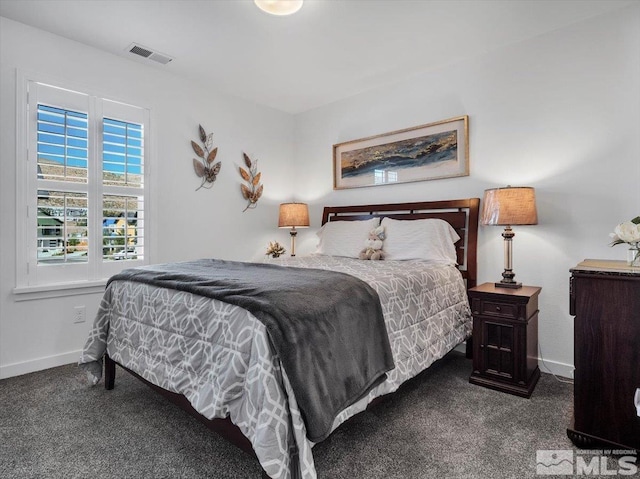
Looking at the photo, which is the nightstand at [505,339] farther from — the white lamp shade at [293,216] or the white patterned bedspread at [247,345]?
the white lamp shade at [293,216]

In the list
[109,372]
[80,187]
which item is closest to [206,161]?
[80,187]

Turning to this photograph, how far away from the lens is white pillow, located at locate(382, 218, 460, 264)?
9.55 feet

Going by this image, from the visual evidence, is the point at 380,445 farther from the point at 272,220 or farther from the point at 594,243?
the point at 272,220

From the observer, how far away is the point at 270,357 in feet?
4.19

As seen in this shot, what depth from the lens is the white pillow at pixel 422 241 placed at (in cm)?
291

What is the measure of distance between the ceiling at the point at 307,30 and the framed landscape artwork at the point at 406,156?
0.60 metres

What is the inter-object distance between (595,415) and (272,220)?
353 cm

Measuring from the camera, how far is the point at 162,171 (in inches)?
134

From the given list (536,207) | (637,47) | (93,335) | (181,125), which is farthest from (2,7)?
(637,47)

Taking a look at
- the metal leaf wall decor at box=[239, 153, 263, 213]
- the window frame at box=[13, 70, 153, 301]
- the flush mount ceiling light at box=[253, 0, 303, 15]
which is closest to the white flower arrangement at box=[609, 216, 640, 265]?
the flush mount ceiling light at box=[253, 0, 303, 15]

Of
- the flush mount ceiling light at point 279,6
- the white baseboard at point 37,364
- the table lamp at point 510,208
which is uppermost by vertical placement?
the flush mount ceiling light at point 279,6

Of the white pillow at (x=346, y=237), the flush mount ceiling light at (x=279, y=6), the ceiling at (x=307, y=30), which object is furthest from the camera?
the white pillow at (x=346, y=237)

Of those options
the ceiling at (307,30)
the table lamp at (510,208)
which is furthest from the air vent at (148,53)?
the table lamp at (510,208)

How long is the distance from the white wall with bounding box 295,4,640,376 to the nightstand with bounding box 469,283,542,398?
0.36m
